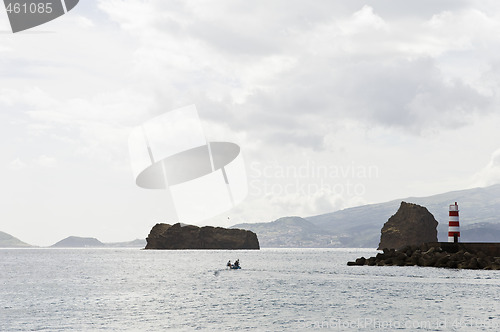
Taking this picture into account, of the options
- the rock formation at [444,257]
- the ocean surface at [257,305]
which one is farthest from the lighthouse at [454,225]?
the ocean surface at [257,305]

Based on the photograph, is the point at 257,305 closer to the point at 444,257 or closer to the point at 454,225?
the point at 444,257

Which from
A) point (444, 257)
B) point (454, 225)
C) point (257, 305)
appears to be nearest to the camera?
point (257, 305)

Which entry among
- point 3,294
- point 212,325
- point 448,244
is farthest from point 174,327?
point 448,244

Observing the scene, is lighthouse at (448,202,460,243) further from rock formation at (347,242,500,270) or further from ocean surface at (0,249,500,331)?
ocean surface at (0,249,500,331)

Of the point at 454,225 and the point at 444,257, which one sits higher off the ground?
the point at 454,225

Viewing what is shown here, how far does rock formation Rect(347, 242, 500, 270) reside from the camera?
101 m

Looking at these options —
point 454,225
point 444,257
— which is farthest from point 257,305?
point 454,225

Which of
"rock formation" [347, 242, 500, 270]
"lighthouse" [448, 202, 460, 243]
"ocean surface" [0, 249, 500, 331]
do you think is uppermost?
"lighthouse" [448, 202, 460, 243]

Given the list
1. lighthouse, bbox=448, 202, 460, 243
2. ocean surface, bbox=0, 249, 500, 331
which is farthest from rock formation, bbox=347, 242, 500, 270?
ocean surface, bbox=0, 249, 500, 331

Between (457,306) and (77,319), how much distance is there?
3392 cm

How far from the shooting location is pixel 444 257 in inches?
4178

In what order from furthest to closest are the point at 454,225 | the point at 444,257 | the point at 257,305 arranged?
the point at 454,225 → the point at 444,257 → the point at 257,305

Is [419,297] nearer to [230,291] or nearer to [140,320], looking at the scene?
[230,291]

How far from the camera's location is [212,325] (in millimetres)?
42875
